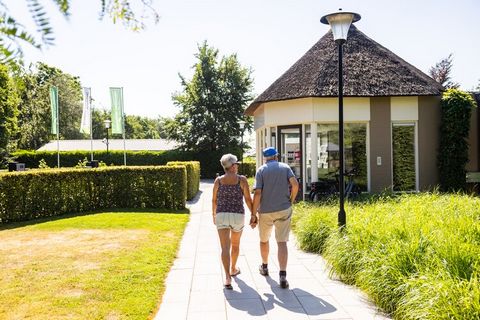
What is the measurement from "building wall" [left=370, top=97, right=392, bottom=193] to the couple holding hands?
399 inches

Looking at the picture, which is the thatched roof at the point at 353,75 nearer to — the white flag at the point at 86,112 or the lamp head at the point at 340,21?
the lamp head at the point at 340,21

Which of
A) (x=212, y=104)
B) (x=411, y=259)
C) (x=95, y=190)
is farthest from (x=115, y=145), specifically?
(x=411, y=259)

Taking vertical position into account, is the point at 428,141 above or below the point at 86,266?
above

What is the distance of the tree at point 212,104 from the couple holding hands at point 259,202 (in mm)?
29422

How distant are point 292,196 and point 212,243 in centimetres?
376

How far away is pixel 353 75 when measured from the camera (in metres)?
15.9

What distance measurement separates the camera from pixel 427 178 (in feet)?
53.0

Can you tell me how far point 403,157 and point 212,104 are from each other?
74.4ft

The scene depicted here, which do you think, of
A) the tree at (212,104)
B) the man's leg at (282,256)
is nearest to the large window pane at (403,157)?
the man's leg at (282,256)

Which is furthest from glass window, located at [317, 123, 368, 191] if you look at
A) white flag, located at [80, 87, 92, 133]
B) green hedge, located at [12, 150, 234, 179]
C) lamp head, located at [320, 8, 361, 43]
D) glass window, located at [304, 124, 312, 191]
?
green hedge, located at [12, 150, 234, 179]

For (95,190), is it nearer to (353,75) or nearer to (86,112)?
(353,75)

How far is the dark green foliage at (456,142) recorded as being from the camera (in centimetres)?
1562

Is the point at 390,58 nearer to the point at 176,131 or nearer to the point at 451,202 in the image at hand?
the point at 451,202

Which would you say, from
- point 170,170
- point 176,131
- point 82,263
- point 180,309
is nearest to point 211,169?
point 176,131
